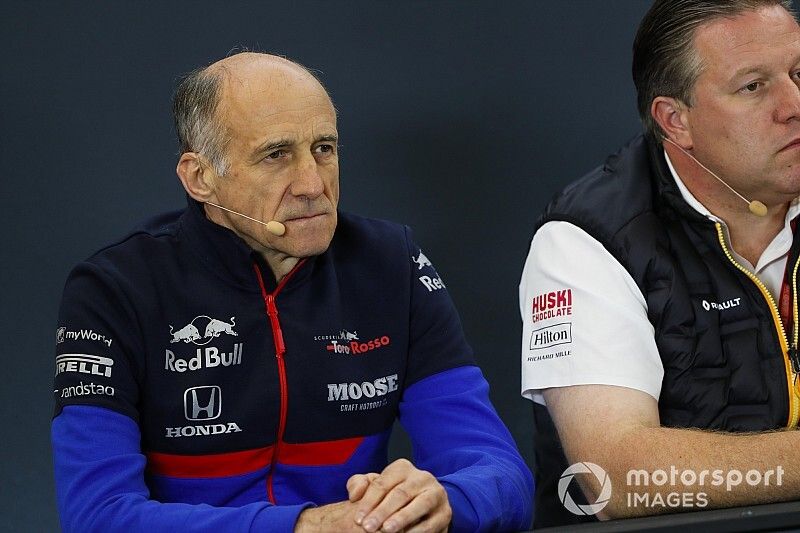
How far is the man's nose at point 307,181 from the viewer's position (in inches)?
70.9

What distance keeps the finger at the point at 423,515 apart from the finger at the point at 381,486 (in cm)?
3

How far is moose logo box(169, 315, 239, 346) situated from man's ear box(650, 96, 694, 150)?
0.88m

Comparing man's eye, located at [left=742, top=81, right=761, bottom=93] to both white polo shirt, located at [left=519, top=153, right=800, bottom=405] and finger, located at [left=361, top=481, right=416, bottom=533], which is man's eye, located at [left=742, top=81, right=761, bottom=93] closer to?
white polo shirt, located at [left=519, top=153, right=800, bottom=405]

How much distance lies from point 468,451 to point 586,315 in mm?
318

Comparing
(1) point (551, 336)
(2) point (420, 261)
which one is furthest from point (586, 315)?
(2) point (420, 261)

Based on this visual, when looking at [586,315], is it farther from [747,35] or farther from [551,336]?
[747,35]

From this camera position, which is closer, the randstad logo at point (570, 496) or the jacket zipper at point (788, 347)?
the randstad logo at point (570, 496)

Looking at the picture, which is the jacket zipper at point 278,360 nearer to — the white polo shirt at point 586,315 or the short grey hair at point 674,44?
the white polo shirt at point 586,315

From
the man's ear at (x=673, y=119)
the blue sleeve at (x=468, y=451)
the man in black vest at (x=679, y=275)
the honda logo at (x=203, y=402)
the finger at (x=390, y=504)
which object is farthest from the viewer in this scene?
the man's ear at (x=673, y=119)

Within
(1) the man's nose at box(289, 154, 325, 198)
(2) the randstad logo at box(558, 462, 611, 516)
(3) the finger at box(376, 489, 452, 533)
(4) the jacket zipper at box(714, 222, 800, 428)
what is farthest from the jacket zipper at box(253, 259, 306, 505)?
(4) the jacket zipper at box(714, 222, 800, 428)

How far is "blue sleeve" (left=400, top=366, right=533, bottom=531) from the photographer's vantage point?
1608mm

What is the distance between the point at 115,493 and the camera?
159cm

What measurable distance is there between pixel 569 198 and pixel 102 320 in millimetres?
823

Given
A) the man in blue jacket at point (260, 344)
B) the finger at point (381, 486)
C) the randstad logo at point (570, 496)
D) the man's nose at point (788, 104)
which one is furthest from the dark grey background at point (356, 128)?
the finger at point (381, 486)
